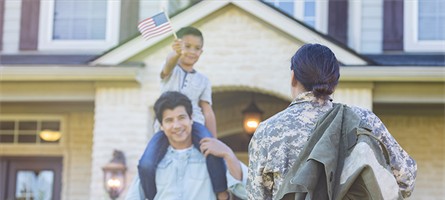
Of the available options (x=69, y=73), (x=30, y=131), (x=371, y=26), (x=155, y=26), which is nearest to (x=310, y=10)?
(x=371, y=26)

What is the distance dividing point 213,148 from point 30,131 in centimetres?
543

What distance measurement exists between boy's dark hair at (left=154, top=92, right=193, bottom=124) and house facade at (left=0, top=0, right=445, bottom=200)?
2.27 meters

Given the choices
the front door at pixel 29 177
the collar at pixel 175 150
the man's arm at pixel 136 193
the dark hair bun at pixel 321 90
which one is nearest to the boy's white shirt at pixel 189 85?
the collar at pixel 175 150

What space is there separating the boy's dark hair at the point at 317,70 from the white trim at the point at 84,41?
5.66 m

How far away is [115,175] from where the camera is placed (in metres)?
6.06

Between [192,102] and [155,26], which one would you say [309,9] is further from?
[192,102]

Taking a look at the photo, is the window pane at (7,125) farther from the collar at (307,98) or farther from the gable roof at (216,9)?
the collar at (307,98)

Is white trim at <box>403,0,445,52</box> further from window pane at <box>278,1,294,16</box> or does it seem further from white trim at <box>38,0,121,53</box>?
white trim at <box>38,0,121,53</box>

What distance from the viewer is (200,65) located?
6.37 metres

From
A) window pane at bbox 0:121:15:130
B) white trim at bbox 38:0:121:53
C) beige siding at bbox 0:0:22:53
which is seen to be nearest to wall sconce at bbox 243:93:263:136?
white trim at bbox 38:0:121:53

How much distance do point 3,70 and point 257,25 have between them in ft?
11.2

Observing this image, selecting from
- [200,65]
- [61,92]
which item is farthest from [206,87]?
[61,92]

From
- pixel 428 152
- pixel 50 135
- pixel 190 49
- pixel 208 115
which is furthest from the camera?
pixel 50 135

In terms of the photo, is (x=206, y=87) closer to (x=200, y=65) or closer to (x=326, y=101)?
(x=326, y=101)
